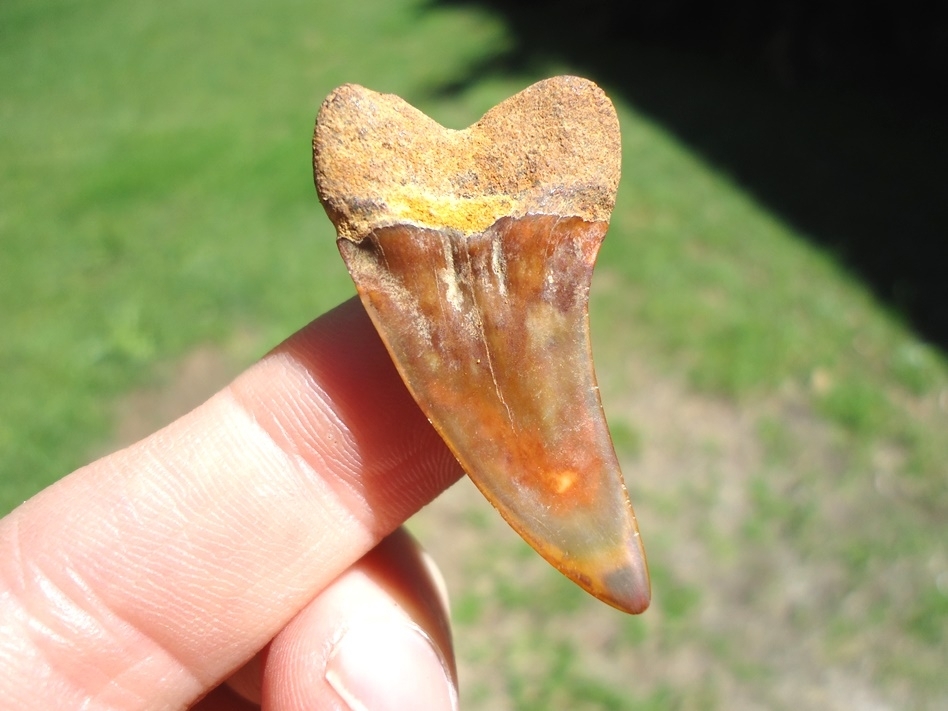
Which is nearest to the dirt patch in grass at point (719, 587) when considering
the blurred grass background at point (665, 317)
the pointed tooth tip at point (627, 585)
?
the blurred grass background at point (665, 317)

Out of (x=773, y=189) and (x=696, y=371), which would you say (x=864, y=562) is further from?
(x=773, y=189)

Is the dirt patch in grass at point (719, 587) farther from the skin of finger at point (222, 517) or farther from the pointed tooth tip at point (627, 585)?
the pointed tooth tip at point (627, 585)

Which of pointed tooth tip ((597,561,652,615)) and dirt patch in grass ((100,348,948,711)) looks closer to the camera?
pointed tooth tip ((597,561,652,615))

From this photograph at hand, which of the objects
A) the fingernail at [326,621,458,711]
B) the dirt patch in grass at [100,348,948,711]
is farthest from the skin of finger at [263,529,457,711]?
the dirt patch in grass at [100,348,948,711]

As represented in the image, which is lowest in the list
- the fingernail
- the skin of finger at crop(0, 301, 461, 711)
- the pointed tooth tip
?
the fingernail

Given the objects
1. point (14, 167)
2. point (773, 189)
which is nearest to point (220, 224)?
point (14, 167)

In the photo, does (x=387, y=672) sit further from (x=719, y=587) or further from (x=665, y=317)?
(x=665, y=317)

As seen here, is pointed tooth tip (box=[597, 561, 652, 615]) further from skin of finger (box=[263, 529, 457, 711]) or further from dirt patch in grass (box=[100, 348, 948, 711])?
dirt patch in grass (box=[100, 348, 948, 711])
